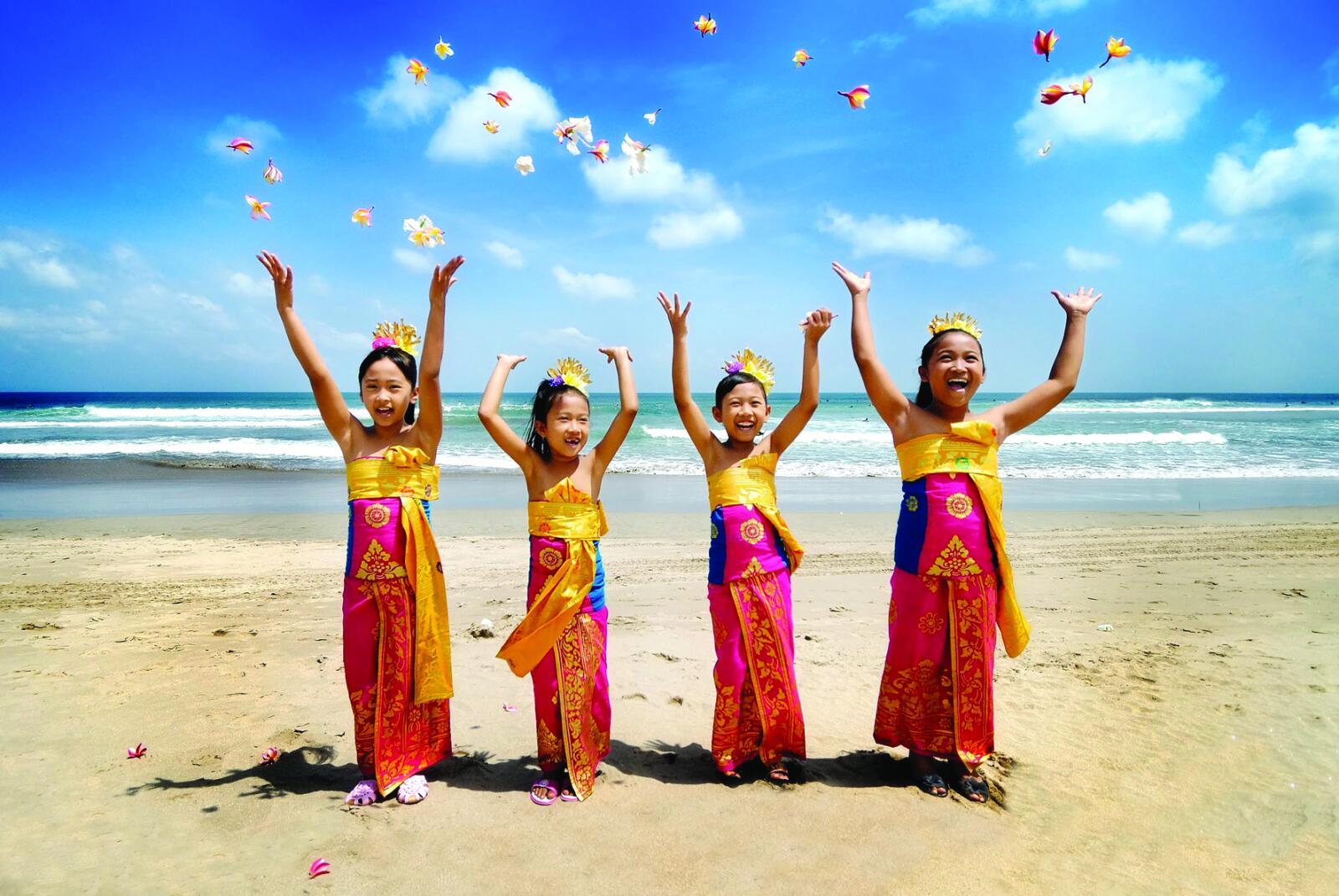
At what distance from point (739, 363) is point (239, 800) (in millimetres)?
3136

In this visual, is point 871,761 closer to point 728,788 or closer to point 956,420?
point 728,788

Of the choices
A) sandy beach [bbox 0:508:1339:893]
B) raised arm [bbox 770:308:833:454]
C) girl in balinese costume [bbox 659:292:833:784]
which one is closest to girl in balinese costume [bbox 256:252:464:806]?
sandy beach [bbox 0:508:1339:893]

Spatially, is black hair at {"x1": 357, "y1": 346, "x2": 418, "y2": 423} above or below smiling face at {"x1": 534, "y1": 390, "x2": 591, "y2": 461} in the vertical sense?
above

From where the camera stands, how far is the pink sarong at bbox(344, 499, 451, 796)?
3242 mm

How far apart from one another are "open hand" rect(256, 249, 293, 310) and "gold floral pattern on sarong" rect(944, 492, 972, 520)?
3.16 m

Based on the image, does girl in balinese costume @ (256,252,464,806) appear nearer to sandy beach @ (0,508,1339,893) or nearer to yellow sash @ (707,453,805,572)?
sandy beach @ (0,508,1339,893)

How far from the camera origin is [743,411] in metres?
3.56

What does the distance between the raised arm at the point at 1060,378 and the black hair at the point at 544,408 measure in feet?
6.60

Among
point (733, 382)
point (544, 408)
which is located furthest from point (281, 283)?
point (733, 382)

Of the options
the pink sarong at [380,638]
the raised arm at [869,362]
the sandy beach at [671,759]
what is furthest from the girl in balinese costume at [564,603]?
the raised arm at [869,362]

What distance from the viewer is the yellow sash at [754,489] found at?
3463 millimetres

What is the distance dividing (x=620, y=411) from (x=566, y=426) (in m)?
0.30

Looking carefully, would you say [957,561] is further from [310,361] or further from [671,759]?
[310,361]

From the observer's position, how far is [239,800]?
330 centimetres
